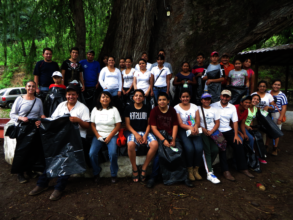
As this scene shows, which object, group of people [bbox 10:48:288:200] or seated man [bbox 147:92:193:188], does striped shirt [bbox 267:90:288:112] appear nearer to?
group of people [bbox 10:48:288:200]

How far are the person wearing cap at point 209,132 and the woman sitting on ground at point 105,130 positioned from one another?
1.63 m

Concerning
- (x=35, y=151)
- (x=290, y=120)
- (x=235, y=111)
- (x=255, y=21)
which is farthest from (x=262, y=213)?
(x=290, y=120)

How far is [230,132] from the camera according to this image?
3.75 m

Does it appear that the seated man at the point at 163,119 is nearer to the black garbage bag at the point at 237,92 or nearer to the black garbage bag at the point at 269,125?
the black garbage bag at the point at 237,92

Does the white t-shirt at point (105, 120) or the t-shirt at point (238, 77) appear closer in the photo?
the white t-shirt at point (105, 120)

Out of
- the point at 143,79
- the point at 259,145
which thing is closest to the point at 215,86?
the point at 259,145

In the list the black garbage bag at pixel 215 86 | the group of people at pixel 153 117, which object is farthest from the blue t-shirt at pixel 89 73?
the black garbage bag at pixel 215 86

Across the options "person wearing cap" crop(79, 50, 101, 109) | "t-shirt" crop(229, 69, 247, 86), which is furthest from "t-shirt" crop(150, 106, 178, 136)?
"t-shirt" crop(229, 69, 247, 86)

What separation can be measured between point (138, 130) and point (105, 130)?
1.98 feet

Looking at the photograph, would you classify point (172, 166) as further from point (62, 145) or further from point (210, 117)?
point (62, 145)

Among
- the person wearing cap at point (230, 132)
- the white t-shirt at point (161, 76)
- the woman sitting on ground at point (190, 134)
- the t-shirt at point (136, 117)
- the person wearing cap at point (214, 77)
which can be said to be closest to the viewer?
the woman sitting on ground at point (190, 134)

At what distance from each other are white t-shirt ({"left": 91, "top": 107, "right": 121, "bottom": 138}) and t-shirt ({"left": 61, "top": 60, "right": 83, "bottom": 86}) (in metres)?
1.52

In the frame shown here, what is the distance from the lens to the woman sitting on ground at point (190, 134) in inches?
133

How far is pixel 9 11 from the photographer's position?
5.03 metres
